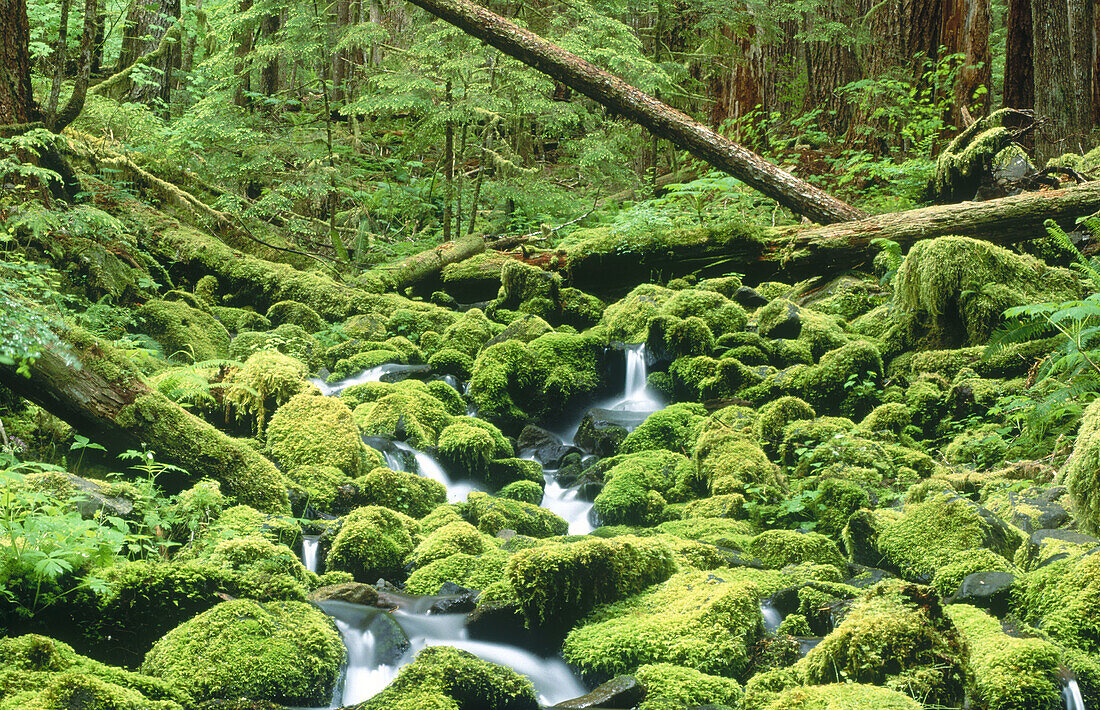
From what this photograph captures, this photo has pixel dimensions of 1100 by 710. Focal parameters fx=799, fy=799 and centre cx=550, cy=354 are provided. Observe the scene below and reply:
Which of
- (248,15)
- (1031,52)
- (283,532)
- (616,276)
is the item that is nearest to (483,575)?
(283,532)

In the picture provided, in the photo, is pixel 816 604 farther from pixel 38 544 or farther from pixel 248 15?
pixel 248 15

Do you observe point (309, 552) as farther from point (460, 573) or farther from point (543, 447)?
point (543, 447)

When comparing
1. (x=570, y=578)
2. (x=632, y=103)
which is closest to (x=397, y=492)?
(x=570, y=578)

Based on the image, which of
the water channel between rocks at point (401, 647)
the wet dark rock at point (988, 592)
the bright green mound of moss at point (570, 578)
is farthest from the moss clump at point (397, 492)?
the wet dark rock at point (988, 592)

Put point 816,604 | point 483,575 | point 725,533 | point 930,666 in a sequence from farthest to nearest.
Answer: point 725,533 → point 483,575 → point 816,604 → point 930,666

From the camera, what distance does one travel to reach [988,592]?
13.3ft

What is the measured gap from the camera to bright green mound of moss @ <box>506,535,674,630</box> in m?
4.26

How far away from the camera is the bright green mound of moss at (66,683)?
281 cm

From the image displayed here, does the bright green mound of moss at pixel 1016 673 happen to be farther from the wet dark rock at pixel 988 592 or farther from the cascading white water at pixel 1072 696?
the wet dark rock at pixel 988 592

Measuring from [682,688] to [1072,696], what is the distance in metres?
1.57

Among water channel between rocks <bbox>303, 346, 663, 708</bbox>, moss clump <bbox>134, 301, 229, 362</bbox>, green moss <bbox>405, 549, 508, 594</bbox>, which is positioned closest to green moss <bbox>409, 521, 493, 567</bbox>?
green moss <bbox>405, 549, 508, 594</bbox>

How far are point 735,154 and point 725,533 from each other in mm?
6270

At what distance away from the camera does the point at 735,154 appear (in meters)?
10.2

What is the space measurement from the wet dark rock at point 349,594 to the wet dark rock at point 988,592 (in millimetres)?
3098
